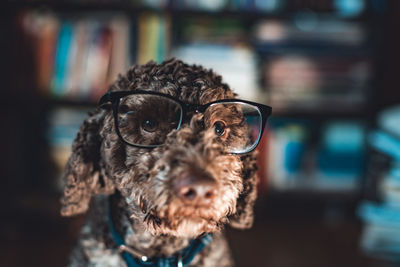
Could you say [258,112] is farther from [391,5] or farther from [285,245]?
[391,5]

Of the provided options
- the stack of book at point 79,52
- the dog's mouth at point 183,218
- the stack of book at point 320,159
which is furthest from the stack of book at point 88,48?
the dog's mouth at point 183,218

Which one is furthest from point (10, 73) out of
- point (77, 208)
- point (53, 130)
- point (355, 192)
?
point (355, 192)

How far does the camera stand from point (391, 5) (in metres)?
1.68

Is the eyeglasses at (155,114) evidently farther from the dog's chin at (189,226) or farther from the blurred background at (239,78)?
the blurred background at (239,78)

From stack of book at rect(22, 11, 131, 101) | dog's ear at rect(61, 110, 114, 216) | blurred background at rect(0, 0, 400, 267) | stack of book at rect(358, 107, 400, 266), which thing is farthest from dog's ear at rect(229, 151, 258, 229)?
stack of book at rect(22, 11, 131, 101)

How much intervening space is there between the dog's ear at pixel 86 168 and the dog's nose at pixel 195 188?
0.26 m

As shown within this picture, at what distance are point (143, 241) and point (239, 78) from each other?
1161 millimetres

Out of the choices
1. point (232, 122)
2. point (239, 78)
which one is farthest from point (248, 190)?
point (239, 78)

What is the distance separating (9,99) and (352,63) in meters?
1.60

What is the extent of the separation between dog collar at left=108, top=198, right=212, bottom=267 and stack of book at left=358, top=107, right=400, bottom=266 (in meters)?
0.81

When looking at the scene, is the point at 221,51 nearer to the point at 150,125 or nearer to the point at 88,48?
the point at 88,48

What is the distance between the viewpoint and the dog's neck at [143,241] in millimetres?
741

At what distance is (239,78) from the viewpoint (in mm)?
1754

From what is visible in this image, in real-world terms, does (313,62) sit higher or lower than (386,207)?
higher
